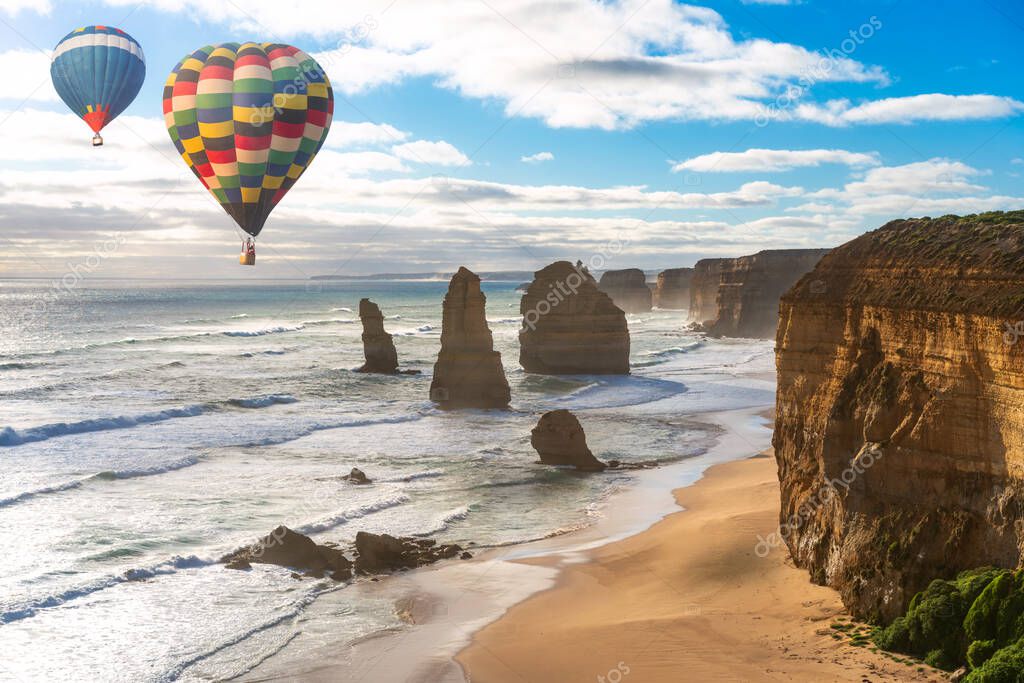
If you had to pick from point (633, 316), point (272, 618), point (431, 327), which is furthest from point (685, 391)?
point (633, 316)

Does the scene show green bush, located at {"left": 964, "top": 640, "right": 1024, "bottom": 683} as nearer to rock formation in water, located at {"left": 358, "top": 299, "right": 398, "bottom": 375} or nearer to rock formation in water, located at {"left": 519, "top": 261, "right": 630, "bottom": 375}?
rock formation in water, located at {"left": 519, "top": 261, "right": 630, "bottom": 375}

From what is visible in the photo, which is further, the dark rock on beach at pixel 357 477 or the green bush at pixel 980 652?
the dark rock on beach at pixel 357 477

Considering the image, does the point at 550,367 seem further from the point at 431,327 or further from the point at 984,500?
the point at 431,327

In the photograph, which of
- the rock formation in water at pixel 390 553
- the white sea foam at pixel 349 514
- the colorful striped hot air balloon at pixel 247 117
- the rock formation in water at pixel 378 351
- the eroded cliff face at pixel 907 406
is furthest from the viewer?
the rock formation in water at pixel 378 351

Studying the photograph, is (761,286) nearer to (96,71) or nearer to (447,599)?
(96,71)

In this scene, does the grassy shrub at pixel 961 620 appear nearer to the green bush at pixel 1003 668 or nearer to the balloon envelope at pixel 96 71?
the green bush at pixel 1003 668

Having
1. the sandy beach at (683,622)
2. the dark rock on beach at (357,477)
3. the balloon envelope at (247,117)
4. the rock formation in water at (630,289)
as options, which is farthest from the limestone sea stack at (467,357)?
the rock formation in water at (630,289)

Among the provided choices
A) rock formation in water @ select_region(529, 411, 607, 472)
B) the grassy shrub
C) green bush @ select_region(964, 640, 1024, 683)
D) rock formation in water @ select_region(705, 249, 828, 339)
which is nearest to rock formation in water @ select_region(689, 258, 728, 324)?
rock formation in water @ select_region(705, 249, 828, 339)

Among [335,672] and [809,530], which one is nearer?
[335,672]
